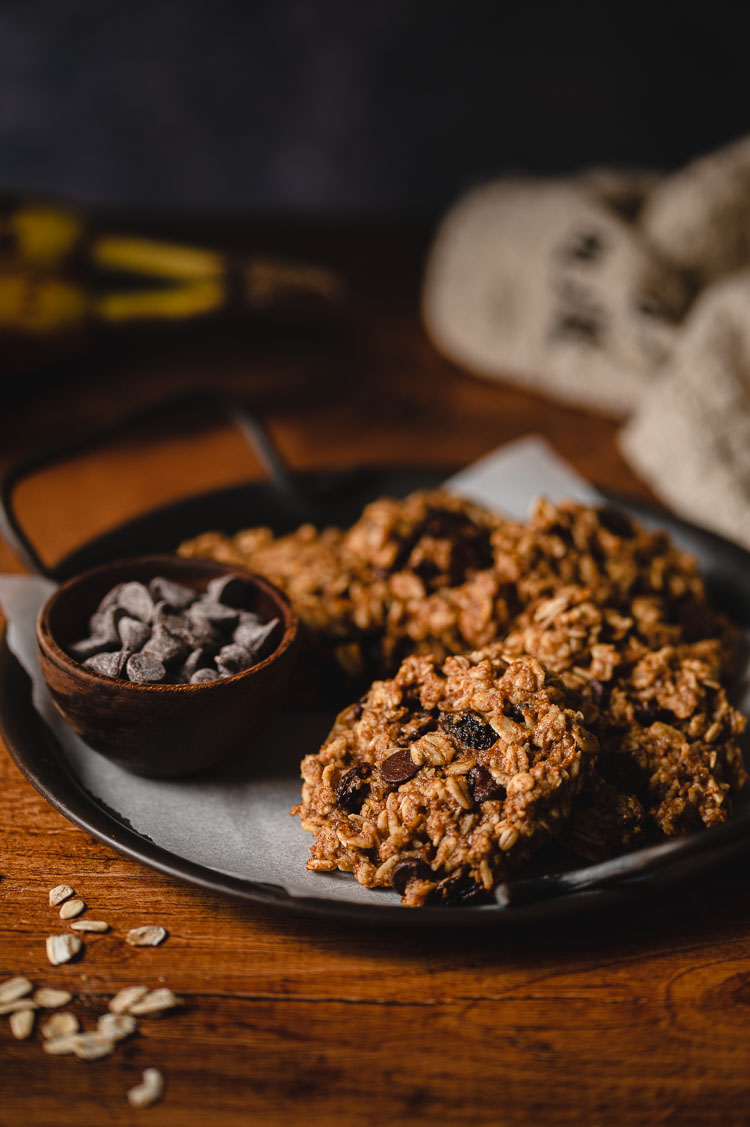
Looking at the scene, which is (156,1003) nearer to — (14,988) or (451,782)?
(14,988)

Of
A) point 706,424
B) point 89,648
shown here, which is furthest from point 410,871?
point 706,424

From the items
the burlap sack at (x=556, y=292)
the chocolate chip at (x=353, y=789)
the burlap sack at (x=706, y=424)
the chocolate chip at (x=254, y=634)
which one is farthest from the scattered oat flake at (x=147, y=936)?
the burlap sack at (x=556, y=292)

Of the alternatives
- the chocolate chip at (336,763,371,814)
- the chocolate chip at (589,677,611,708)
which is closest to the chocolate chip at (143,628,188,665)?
the chocolate chip at (336,763,371,814)

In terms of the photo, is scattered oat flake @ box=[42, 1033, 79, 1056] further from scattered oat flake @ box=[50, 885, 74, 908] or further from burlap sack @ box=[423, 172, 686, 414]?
burlap sack @ box=[423, 172, 686, 414]

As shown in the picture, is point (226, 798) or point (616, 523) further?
point (616, 523)

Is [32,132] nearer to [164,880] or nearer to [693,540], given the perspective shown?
[693,540]

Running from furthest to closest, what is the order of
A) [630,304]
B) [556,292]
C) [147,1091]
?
[556,292] < [630,304] < [147,1091]
